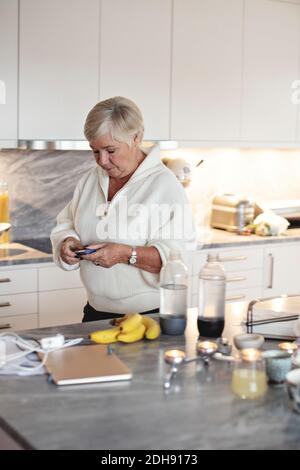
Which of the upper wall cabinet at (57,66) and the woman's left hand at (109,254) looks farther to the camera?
the upper wall cabinet at (57,66)

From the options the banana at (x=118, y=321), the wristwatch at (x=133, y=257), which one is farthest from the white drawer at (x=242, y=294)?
the banana at (x=118, y=321)

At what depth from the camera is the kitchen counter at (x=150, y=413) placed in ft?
5.09

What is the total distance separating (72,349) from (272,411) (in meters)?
0.62

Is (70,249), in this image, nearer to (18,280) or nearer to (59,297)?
(18,280)

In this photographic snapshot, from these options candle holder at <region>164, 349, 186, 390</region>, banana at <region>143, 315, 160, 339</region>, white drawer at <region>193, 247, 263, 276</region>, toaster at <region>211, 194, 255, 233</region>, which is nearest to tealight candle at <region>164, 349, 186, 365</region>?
candle holder at <region>164, 349, 186, 390</region>

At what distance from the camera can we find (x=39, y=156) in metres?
4.22

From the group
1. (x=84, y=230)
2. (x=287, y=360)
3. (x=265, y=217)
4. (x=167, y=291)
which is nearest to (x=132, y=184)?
(x=84, y=230)

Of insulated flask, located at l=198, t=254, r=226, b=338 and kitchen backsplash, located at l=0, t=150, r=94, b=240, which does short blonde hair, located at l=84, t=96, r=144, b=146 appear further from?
kitchen backsplash, located at l=0, t=150, r=94, b=240

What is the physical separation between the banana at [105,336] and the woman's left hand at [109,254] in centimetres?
35

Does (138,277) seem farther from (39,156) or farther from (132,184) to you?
(39,156)

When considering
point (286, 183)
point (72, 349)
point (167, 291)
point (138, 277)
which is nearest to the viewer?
point (72, 349)

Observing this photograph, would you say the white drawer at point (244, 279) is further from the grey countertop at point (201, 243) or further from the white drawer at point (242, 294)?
the grey countertop at point (201, 243)

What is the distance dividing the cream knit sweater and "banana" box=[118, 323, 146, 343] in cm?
36

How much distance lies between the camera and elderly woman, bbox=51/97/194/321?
2.55m
